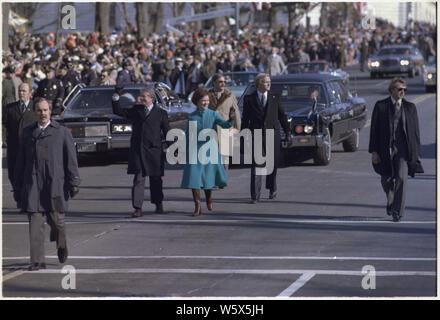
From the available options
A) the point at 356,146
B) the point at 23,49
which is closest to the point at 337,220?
the point at 356,146

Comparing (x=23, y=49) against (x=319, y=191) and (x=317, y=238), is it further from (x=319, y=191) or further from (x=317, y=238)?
(x=317, y=238)

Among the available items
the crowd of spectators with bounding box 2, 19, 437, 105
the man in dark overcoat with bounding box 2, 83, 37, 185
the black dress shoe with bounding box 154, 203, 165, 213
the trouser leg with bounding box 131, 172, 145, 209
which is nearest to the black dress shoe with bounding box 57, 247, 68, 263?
the trouser leg with bounding box 131, 172, 145, 209

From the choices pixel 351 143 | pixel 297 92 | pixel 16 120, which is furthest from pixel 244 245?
pixel 351 143

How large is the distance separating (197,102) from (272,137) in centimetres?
149

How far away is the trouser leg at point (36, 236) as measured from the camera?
34.5ft

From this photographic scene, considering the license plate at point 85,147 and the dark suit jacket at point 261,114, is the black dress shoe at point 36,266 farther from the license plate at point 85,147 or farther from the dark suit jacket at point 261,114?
the license plate at point 85,147

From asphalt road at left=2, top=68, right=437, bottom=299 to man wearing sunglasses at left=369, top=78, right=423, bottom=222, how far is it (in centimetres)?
52

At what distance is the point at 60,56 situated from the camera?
30.6 metres

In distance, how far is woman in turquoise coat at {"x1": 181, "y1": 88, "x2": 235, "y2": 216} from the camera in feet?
45.5

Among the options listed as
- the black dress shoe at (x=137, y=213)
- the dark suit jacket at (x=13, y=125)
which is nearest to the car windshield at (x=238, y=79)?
the dark suit jacket at (x=13, y=125)

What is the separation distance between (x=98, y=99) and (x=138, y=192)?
312 inches

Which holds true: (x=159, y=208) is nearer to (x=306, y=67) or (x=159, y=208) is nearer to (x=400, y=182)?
(x=400, y=182)

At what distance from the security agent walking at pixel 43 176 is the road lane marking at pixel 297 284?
7.97ft

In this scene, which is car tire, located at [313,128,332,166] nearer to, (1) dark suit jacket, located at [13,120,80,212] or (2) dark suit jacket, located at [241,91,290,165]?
(2) dark suit jacket, located at [241,91,290,165]
